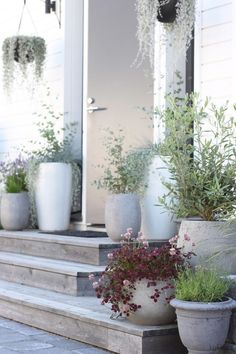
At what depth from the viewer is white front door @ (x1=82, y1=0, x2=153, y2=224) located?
17.7ft

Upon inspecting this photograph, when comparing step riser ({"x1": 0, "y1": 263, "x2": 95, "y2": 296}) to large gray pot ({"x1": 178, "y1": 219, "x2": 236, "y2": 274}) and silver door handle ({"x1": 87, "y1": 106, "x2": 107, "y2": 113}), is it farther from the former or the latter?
silver door handle ({"x1": 87, "y1": 106, "x2": 107, "y2": 113})

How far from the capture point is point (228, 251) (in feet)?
10.9

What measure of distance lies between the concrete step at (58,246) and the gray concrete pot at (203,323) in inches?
51.1

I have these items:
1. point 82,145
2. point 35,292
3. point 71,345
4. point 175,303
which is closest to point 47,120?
point 82,145

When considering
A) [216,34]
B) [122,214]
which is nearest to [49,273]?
[122,214]

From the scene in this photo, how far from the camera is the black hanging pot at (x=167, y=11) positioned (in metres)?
4.61

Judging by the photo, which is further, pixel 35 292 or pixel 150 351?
pixel 35 292

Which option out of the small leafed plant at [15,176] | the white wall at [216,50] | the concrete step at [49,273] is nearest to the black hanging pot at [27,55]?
the small leafed plant at [15,176]

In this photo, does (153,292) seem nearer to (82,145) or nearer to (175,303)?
(175,303)

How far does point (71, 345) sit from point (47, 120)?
3103 mm

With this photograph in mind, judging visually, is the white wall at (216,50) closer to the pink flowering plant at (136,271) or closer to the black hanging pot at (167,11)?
the black hanging pot at (167,11)

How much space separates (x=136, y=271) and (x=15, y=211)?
2.59 metres

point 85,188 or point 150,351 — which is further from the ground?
point 85,188

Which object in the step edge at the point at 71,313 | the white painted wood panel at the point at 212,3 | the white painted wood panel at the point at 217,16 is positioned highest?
the white painted wood panel at the point at 212,3
